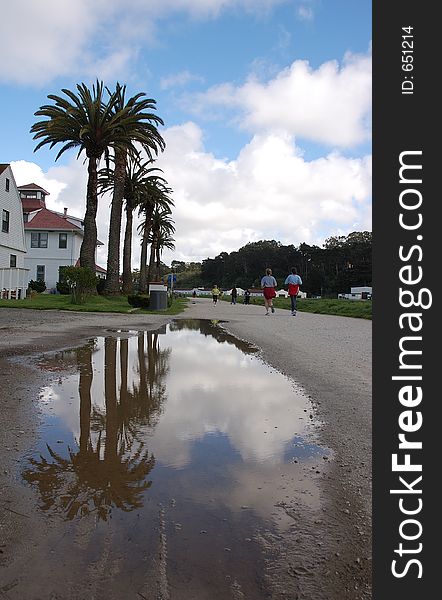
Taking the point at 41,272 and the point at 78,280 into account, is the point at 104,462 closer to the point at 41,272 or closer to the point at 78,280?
the point at 78,280

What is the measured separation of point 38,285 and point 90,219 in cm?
2198

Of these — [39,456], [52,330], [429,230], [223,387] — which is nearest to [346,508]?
[429,230]

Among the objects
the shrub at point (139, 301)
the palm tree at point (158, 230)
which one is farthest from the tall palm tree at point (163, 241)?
the shrub at point (139, 301)

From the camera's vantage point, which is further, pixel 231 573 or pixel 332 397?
pixel 332 397

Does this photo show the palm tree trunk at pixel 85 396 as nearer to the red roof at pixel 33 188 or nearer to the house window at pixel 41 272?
the house window at pixel 41 272

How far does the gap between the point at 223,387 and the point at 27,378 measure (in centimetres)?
255

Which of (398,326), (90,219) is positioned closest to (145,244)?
(90,219)

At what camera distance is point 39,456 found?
12.7 feet

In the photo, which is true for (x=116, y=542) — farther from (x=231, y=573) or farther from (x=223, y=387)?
(x=223, y=387)

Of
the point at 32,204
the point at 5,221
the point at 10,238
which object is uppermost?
the point at 32,204

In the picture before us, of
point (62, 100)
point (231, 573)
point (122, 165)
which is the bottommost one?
point (231, 573)

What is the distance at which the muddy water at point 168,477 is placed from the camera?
237cm

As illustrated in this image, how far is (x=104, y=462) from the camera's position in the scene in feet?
12.4

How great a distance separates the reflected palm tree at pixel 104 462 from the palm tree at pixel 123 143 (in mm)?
26944
